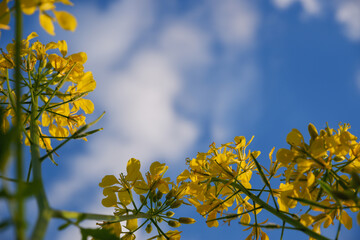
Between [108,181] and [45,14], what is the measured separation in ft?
3.79

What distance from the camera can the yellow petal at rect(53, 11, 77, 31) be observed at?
1.06 m

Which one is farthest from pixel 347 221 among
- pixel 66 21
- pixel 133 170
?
pixel 66 21

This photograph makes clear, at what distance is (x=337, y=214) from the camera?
59.8 inches

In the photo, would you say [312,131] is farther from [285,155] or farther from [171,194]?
[171,194]

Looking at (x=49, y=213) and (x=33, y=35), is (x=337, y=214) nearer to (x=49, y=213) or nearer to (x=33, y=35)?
(x=49, y=213)

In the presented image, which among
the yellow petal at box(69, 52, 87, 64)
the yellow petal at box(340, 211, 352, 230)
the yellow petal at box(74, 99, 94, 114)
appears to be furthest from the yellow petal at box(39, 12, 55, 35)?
the yellow petal at box(340, 211, 352, 230)

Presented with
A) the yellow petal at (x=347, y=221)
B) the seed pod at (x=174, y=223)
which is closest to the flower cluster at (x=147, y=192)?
the seed pod at (x=174, y=223)

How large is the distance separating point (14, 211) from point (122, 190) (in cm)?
137

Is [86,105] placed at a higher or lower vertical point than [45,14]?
higher

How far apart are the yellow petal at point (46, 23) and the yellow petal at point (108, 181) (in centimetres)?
109

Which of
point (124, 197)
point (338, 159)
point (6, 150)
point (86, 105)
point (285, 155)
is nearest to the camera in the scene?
point (6, 150)

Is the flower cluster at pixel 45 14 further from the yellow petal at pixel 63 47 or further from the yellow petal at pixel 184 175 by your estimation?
the yellow petal at pixel 184 175

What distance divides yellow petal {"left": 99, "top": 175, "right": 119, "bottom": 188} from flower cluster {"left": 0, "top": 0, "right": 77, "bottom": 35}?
3.57 feet

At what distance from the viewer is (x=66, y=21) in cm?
107
